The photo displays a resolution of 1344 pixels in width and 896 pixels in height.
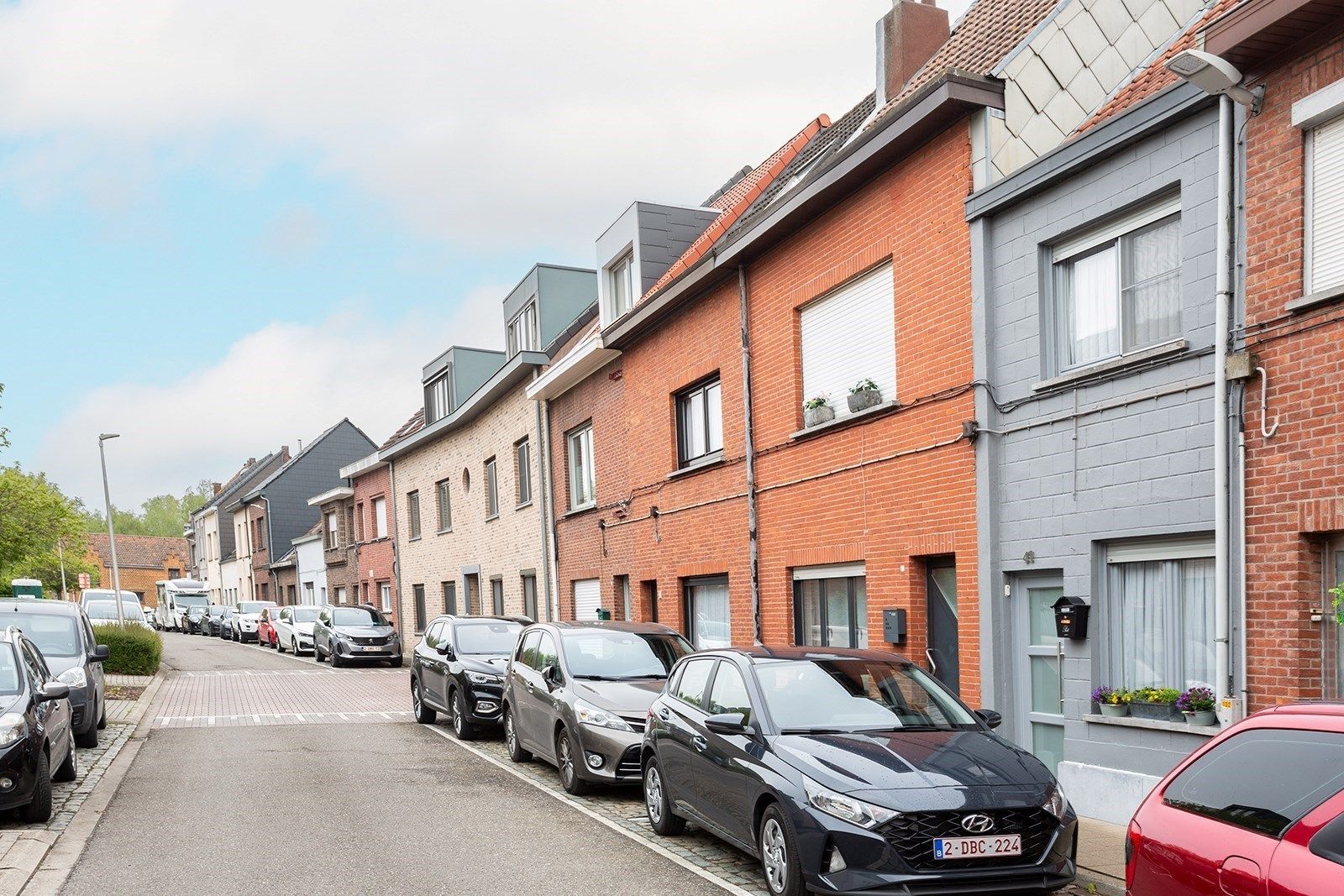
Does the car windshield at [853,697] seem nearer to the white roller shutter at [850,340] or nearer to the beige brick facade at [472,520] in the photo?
the white roller shutter at [850,340]

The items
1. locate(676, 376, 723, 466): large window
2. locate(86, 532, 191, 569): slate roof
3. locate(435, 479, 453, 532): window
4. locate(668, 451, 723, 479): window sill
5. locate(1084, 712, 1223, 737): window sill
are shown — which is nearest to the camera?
locate(1084, 712, 1223, 737): window sill

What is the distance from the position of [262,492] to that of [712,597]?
4295cm

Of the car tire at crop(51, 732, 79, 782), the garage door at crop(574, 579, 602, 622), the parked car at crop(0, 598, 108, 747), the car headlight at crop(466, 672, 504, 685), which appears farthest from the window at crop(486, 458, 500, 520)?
the car tire at crop(51, 732, 79, 782)

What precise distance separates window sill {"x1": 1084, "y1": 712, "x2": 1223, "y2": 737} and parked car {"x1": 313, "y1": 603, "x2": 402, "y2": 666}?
23.3 meters

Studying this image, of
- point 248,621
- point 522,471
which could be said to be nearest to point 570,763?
point 522,471

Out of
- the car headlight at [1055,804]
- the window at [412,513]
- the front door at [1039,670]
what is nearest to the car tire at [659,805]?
the car headlight at [1055,804]

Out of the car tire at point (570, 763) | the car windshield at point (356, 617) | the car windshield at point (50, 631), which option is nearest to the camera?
the car tire at point (570, 763)

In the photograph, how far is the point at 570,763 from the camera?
10594 millimetres

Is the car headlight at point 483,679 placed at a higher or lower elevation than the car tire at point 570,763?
higher

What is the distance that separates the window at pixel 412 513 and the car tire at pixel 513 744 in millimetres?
21058

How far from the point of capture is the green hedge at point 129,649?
→ 23.5 m

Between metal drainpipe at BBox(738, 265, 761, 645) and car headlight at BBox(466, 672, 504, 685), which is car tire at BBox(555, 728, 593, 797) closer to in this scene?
car headlight at BBox(466, 672, 504, 685)

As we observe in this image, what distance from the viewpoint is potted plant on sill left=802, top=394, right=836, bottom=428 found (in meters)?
12.9

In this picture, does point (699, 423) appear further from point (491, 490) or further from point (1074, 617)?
point (491, 490)
